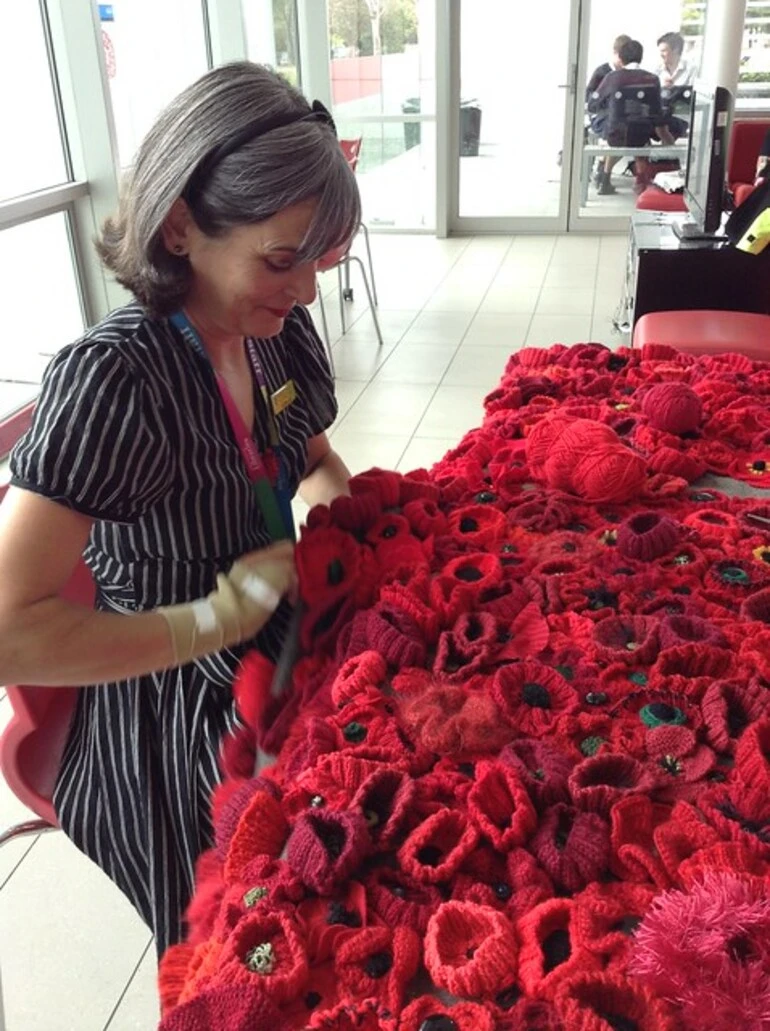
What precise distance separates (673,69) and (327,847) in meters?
6.63

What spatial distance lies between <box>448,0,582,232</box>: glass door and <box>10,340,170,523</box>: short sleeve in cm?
598

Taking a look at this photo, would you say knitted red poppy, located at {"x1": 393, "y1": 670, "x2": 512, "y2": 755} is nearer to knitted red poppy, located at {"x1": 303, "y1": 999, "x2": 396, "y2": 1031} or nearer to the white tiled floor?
knitted red poppy, located at {"x1": 303, "y1": 999, "x2": 396, "y2": 1031}

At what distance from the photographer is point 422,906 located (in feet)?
2.06

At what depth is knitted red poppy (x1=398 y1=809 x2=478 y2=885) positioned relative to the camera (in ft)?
2.13

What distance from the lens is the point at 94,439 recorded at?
0.90 m

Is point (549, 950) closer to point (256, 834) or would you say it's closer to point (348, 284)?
point (256, 834)

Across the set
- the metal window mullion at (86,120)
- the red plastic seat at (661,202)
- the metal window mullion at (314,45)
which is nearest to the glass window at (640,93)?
the red plastic seat at (661,202)

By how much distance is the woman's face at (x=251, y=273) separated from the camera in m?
0.95

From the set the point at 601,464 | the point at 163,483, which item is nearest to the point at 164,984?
the point at 163,483

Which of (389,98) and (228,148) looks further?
(389,98)

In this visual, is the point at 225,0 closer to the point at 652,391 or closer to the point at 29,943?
the point at 652,391

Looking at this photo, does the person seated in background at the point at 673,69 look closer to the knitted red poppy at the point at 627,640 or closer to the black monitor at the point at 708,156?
the black monitor at the point at 708,156

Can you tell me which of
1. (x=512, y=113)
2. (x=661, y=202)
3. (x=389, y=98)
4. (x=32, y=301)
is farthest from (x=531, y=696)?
(x=512, y=113)

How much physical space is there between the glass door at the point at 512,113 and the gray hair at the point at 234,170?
5.81 metres
